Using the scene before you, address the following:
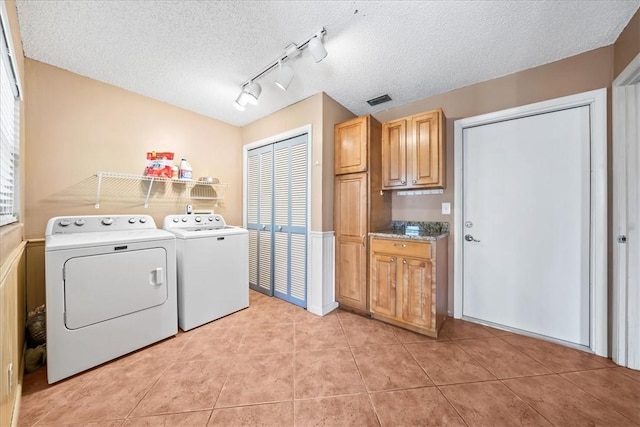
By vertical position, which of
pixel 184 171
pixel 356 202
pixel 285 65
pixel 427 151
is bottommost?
pixel 356 202

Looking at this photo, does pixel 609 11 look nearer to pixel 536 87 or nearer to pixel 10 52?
pixel 536 87

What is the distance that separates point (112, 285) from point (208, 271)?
0.71m

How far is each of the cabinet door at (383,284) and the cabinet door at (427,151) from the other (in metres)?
0.83

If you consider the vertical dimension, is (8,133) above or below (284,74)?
below

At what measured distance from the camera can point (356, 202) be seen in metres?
2.43

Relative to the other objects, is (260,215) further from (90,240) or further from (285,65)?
(285,65)

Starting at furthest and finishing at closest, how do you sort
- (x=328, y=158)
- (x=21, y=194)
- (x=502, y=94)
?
1. (x=328, y=158)
2. (x=502, y=94)
3. (x=21, y=194)

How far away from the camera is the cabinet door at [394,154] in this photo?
238 centimetres

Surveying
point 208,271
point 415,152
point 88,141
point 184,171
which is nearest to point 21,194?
point 88,141

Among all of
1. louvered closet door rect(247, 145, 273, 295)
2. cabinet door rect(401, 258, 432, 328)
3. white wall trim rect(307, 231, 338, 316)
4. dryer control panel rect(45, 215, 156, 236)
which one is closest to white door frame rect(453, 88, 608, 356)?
cabinet door rect(401, 258, 432, 328)

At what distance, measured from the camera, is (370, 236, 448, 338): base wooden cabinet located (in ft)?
6.45

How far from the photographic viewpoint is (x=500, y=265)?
2174 mm

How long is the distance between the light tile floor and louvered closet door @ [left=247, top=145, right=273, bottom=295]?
1.09 metres

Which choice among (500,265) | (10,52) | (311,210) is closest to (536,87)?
(500,265)
